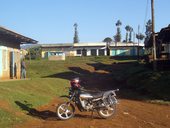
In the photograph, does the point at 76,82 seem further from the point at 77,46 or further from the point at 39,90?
the point at 77,46

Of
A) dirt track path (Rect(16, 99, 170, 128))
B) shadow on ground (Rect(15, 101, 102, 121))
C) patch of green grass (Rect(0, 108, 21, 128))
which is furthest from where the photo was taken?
shadow on ground (Rect(15, 101, 102, 121))

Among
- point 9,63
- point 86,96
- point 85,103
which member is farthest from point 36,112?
point 9,63

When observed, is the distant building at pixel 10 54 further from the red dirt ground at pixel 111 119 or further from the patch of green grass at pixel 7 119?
the patch of green grass at pixel 7 119

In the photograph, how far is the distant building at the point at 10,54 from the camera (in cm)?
2619

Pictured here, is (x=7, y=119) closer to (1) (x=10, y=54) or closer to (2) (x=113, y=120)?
(2) (x=113, y=120)

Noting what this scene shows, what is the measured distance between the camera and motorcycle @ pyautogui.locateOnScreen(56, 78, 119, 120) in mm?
13227

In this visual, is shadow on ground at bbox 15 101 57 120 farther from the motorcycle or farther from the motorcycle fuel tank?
the motorcycle fuel tank

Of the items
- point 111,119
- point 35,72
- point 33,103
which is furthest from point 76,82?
point 35,72

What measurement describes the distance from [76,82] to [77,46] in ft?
270

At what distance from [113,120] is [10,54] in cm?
1696

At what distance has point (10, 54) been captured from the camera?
2869cm

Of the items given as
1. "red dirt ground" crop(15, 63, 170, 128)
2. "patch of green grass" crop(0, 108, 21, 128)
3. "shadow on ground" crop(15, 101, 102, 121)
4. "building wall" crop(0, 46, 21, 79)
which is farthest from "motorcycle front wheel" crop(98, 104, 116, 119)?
"building wall" crop(0, 46, 21, 79)

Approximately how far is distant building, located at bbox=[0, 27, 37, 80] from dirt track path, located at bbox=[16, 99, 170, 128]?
35.0 ft

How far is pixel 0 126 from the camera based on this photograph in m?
11.1
